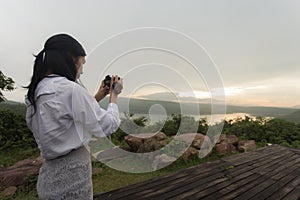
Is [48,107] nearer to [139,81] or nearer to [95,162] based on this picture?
[139,81]

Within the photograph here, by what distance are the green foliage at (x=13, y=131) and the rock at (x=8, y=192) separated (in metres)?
2.64

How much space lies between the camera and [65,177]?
0.99 m

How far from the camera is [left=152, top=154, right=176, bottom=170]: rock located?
13.3 ft

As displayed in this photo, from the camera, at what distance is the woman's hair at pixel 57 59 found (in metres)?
0.99

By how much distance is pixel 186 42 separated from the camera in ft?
6.56

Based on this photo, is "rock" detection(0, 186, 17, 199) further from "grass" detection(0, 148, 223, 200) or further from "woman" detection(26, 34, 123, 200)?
"woman" detection(26, 34, 123, 200)

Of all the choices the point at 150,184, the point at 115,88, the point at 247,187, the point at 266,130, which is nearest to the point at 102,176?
the point at 150,184

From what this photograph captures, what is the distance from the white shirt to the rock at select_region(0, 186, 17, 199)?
2.98m

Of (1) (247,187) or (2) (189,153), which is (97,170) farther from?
(1) (247,187)

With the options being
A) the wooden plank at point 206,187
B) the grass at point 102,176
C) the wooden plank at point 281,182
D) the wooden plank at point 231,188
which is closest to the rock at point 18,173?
the grass at point 102,176

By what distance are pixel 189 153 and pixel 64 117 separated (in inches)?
169

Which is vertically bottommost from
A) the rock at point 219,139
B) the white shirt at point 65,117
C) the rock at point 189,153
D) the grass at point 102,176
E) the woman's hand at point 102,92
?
the grass at point 102,176

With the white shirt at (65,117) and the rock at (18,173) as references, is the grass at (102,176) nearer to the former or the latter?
the rock at (18,173)

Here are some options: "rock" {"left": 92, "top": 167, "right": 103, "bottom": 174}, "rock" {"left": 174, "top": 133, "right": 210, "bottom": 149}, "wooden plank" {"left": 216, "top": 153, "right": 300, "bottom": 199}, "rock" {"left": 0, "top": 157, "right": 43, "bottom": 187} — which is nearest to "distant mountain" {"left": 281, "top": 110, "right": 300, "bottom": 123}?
"rock" {"left": 174, "top": 133, "right": 210, "bottom": 149}
